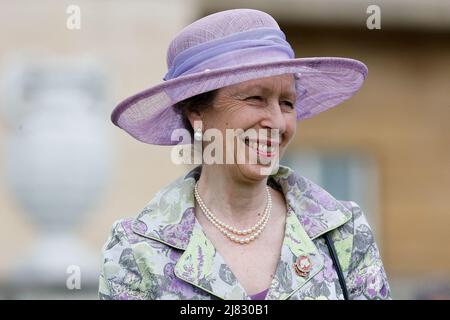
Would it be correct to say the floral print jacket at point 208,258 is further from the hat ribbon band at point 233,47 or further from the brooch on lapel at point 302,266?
the hat ribbon band at point 233,47

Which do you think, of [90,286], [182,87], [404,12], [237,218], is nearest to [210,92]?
[182,87]

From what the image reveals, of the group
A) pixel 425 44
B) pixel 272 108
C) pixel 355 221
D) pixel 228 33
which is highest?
pixel 425 44

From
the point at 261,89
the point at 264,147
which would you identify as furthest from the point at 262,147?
the point at 261,89

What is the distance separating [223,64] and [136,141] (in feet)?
14.7

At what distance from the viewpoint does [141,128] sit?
2.92 metres

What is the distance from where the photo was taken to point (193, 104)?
9.25ft

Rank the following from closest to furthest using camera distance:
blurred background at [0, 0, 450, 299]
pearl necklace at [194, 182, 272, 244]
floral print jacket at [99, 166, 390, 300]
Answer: floral print jacket at [99, 166, 390, 300]
pearl necklace at [194, 182, 272, 244]
blurred background at [0, 0, 450, 299]

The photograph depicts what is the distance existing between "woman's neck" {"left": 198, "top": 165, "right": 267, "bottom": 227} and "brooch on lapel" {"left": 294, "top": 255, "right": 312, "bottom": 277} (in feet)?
0.53

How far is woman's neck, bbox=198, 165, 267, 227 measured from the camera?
276cm

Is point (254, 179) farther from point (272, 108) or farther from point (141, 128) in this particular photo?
point (141, 128)

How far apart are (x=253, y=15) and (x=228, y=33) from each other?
0.23 feet

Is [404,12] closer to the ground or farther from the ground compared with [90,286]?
farther from the ground

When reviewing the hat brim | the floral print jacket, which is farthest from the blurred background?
the floral print jacket

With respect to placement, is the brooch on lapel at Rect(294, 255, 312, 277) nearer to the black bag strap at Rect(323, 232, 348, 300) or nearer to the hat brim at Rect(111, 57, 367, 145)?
the black bag strap at Rect(323, 232, 348, 300)
